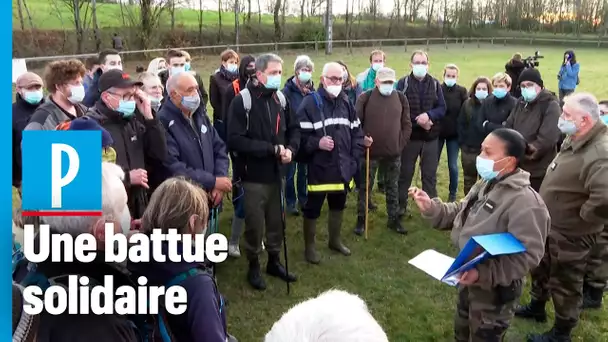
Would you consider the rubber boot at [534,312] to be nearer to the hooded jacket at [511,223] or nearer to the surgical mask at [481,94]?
the hooded jacket at [511,223]

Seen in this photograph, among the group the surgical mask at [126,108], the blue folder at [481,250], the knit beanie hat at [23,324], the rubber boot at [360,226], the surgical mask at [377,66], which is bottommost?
the rubber boot at [360,226]

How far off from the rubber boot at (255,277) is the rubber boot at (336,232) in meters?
1.12

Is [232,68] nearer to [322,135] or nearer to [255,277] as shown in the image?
[322,135]

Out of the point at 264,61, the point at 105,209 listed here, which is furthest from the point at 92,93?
the point at 105,209

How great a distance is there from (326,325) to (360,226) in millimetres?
5294

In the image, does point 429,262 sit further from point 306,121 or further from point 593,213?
point 306,121

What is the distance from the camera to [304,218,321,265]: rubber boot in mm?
5723

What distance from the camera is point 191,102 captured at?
14.4ft

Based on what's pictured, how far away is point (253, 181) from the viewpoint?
5.05m

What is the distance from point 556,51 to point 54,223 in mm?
39591

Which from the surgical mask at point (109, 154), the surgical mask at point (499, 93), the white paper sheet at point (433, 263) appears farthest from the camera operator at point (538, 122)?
the surgical mask at point (109, 154)

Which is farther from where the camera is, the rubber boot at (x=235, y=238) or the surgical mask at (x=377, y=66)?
the surgical mask at (x=377, y=66)

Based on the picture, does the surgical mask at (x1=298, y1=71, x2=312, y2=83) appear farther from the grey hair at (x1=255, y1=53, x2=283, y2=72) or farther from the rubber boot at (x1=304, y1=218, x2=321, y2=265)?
the rubber boot at (x1=304, y1=218, x2=321, y2=265)

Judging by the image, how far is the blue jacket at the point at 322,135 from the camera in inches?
217
